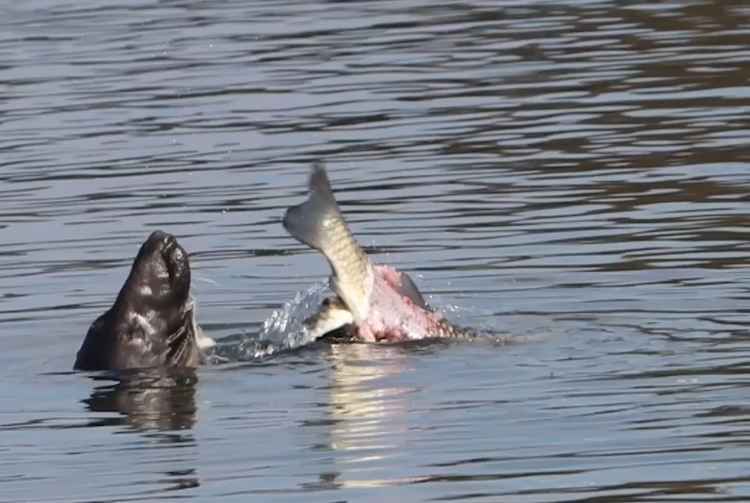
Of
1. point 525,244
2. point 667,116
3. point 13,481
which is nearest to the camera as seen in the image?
point 13,481

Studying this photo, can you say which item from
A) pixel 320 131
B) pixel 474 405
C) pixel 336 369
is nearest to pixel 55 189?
pixel 320 131

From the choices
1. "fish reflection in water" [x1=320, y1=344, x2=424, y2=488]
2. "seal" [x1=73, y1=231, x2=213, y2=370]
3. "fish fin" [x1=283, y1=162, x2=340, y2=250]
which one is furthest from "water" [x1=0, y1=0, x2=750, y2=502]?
"fish fin" [x1=283, y1=162, x2=340, y2=250]

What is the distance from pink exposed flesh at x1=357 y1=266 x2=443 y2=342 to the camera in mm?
10289

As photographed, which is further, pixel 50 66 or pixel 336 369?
pixel 50 66

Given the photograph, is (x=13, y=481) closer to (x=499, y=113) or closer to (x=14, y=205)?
(x=14, y=205)

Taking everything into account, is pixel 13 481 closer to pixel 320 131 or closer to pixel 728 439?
pixel 728 439

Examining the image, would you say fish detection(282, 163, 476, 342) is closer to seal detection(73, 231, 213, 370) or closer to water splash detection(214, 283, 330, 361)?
water splash detection(214, 283, 330, 361)

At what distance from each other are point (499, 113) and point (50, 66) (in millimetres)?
5065

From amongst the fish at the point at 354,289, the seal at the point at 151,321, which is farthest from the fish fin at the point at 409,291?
the seal at the point at 151,321

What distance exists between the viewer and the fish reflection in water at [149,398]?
9508mm

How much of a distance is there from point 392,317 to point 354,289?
31 centimetres

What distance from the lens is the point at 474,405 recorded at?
922 cm

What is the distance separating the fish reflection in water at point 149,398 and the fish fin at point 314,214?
0.76m

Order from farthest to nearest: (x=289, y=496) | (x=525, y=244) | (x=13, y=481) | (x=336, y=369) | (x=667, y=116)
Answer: (x=667, y=116), (x=525, y=244), (x=336, y=369), (x=13, y=481), (x=289, y=496)
